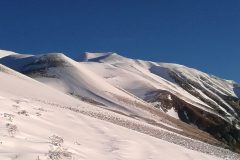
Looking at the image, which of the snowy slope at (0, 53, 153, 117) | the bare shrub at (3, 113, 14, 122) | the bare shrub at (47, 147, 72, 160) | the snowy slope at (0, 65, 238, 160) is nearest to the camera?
the bare shrub at (47, 147, 72, 160)

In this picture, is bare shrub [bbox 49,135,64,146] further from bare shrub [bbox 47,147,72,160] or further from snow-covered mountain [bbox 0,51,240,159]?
bare shrub [bbox 47,147,72,160]

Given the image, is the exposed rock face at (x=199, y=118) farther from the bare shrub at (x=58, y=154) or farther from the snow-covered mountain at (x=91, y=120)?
the bare shrub at (x=58, y=154)

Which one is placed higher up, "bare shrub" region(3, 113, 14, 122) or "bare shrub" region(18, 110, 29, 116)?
"bare shrub" region(18, 110, 29, 116)

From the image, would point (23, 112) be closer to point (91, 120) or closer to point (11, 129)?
point (11, 129)

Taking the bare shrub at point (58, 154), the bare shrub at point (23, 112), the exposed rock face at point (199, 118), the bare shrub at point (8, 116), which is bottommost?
the bare shrub at point (58, 154)

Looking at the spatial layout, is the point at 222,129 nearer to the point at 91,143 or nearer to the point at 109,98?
the point at 109,98

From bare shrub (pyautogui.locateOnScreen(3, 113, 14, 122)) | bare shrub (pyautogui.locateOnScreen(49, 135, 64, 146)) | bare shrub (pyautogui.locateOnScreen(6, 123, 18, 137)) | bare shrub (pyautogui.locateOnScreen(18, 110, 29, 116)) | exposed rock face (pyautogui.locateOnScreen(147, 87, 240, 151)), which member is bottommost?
bare shrub (pyautogui.locateOnScreen(49, 135, 64, 146))

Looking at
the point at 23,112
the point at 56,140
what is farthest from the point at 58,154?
the point at 23,112

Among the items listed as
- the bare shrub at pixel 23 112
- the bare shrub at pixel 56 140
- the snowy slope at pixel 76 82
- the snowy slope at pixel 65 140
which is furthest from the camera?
the snowy slope at pixel 76 82

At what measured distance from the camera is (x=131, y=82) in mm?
121438

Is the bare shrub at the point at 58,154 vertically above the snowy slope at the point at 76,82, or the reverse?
the snowy slope at the point at 76,82

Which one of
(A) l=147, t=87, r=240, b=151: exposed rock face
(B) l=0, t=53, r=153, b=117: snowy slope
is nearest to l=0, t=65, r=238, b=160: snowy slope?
(B) l=0, t=53, r=153, b=117: snowy slope

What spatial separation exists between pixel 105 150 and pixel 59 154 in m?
4.94

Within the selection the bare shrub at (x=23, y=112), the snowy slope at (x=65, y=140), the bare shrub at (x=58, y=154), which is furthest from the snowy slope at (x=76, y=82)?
the bare shrub at (x=58, y=154)
